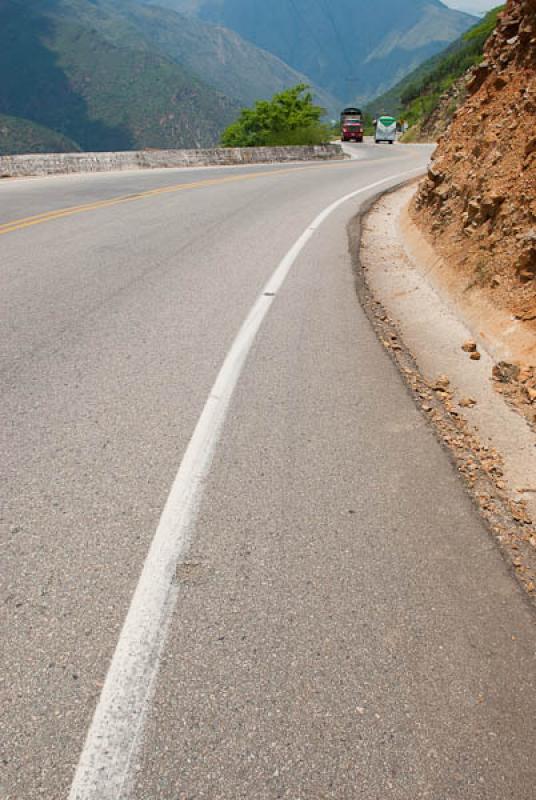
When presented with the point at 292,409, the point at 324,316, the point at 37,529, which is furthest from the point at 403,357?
the point at 37,529

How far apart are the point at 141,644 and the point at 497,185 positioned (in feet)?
23.9

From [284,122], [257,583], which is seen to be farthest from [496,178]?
[284,122]

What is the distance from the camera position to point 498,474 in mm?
3760

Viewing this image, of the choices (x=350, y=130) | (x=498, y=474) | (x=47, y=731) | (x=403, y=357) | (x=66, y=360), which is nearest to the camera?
(x=47, y=731)

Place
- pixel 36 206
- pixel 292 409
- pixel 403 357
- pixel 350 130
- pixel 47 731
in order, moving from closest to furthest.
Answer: pixel 47 731 → pixel 292 409 → pixel 403 357 → pixel 36 206 → pixel 350 130

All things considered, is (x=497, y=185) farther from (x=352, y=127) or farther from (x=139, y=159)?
(x=352, y=127)

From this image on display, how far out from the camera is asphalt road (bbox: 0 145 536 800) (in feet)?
6.50

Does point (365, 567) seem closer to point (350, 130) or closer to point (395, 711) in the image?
point (395, 711)

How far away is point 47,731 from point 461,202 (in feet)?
28.8

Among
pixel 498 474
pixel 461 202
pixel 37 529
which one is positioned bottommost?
pixel 498 474

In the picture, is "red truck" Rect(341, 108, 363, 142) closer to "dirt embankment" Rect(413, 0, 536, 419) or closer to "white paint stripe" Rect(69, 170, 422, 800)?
"dirt embankment" Rect(413, 0, 536, 419)

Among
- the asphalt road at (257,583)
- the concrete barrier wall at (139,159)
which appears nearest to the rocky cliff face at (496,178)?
the asphalt road at (257,583)

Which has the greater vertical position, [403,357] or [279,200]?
[279,200]

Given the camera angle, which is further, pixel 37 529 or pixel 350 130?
pixel 350 130
